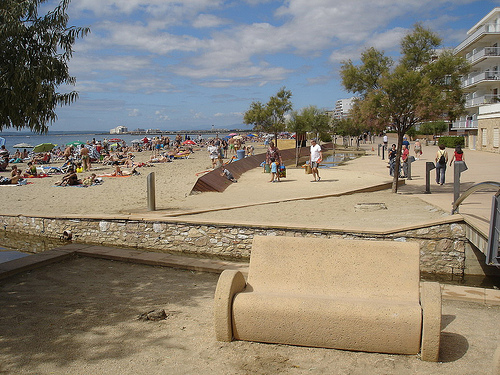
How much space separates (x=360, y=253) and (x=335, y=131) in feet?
181

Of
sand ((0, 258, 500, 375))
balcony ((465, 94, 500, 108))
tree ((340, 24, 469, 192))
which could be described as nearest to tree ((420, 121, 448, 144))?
balcony ((465, 94, 500, 108))

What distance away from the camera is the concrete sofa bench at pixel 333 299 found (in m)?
3.73

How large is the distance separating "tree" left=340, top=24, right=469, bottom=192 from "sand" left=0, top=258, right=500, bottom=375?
27.5 ft

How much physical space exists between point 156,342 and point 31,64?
12.5 ft

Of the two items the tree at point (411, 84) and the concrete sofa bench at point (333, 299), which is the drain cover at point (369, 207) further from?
the concrete sofa bench at point (333, 299)

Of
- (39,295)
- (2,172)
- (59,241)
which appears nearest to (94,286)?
(39,295)

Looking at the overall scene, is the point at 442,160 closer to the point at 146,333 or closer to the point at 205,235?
the point at 205,235

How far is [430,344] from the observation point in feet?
11.9

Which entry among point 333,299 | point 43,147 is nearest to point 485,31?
point 43,147

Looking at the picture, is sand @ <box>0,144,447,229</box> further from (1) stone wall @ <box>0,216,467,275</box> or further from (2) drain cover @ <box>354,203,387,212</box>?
(1) stone wall @ <box>0,216,467,275</box>

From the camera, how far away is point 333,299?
397 cm

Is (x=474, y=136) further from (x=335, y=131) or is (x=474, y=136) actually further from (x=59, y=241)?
(x=59, y=241)

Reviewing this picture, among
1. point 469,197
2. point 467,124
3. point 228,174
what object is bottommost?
point 469,197

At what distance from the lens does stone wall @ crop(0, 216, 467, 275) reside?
864cm
